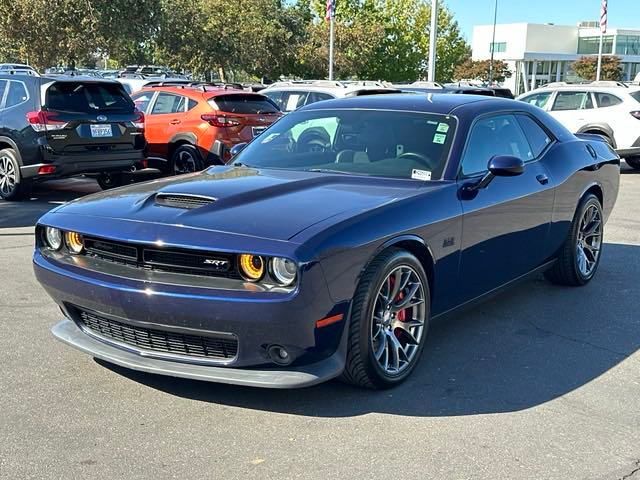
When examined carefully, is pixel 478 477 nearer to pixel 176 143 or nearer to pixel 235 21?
pixel 176 143

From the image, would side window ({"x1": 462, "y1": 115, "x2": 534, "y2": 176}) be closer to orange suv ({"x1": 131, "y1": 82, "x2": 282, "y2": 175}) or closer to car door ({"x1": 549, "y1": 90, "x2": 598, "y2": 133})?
orange suv ({"x1": 131, "y1": 82, "x2": 282, "y2": 175})

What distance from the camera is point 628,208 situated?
1078 cm

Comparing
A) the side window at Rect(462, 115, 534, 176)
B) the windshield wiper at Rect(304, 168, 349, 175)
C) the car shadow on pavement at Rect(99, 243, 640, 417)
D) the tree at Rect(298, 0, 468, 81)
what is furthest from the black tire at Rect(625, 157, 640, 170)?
the tree at Rect(298, 0, 468, 81)

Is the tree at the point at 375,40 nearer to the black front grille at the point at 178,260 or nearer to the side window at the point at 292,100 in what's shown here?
the side window at the point at 292,100

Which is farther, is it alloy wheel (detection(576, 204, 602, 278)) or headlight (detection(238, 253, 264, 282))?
alloy wheel (detection(576, 204, 602, 278))

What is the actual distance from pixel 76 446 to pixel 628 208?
363 inches

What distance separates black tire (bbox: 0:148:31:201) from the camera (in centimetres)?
1034

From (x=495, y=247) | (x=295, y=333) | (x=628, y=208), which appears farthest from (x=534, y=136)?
(x=628, y=208)

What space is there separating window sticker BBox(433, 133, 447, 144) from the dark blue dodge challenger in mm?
11

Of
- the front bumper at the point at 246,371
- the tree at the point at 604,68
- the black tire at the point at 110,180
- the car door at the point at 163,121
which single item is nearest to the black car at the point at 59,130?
the black tire at the point at 110,180

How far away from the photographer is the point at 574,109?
51.7 ft

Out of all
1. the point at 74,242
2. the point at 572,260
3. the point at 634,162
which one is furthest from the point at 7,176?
the point at 634,162

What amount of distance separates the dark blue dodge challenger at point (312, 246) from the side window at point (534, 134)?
0.10 m

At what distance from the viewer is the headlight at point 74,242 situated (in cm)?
417
